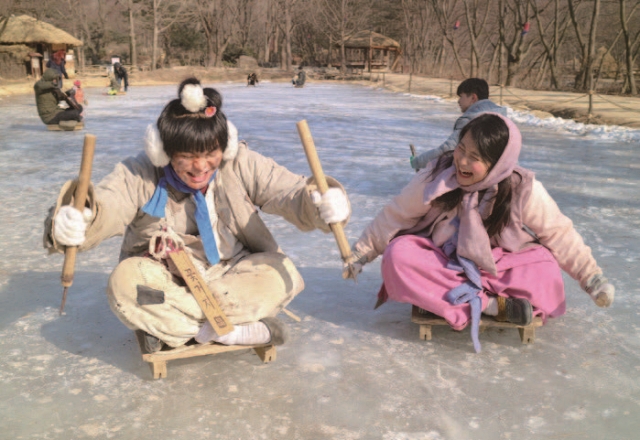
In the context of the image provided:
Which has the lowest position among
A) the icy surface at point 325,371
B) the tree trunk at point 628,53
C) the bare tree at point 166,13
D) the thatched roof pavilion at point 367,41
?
the icy surface at point 325,371

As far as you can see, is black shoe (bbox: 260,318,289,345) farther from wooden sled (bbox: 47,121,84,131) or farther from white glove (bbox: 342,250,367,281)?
wooden sled (bbox: 47,121,84,131)

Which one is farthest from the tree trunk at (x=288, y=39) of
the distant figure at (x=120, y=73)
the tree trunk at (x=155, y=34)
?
the distant figure at (x=120, y=73)

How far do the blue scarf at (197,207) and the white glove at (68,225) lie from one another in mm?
340

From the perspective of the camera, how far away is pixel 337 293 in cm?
345

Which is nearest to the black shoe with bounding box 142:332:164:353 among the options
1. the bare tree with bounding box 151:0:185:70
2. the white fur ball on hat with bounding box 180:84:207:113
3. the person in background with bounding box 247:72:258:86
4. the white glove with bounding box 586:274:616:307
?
the white fur ball on hat with bounding box 180:84:207:113

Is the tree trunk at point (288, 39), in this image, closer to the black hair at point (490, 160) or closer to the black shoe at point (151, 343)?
the black hair at point (490, 160)

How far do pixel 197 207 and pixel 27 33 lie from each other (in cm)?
3128

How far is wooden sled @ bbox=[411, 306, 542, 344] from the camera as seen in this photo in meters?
2.66

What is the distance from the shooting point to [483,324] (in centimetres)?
266

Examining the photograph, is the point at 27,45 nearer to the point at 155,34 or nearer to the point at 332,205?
the point at 155,34

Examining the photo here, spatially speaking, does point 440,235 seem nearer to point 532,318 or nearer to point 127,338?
point 532,318

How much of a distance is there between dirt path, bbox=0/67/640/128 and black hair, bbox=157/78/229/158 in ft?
1.11

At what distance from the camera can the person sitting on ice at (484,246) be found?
2.56 meters

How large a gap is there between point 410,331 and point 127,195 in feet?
4.68
